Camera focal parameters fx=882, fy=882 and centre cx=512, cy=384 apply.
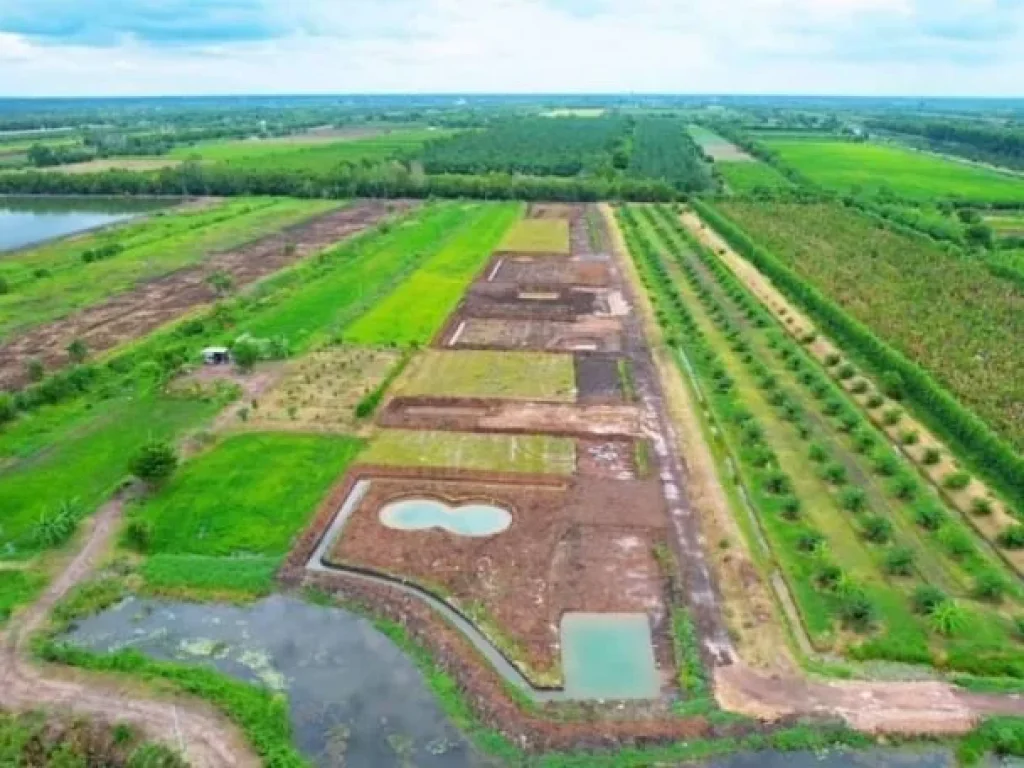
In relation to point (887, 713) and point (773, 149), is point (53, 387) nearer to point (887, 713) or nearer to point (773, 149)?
point (887, 713)

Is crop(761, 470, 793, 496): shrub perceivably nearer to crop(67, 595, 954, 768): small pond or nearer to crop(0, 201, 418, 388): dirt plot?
crop(67, 595, 954, 768): small pond

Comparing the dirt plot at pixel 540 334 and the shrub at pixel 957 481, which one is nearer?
the shrub at pixel 957 481

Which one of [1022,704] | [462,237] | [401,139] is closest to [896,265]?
[462,237]

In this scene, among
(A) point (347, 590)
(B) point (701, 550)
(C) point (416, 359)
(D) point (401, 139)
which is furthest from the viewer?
(D) point (401, 139)

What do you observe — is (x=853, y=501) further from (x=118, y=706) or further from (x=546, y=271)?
(x=546, y=271)

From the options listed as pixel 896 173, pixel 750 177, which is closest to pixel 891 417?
pixel 750 177

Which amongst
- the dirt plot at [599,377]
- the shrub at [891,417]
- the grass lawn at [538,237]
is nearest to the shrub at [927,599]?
the shrub at [891,417]

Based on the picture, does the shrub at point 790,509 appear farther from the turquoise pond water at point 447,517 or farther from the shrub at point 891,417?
the shrub at point 891,417
